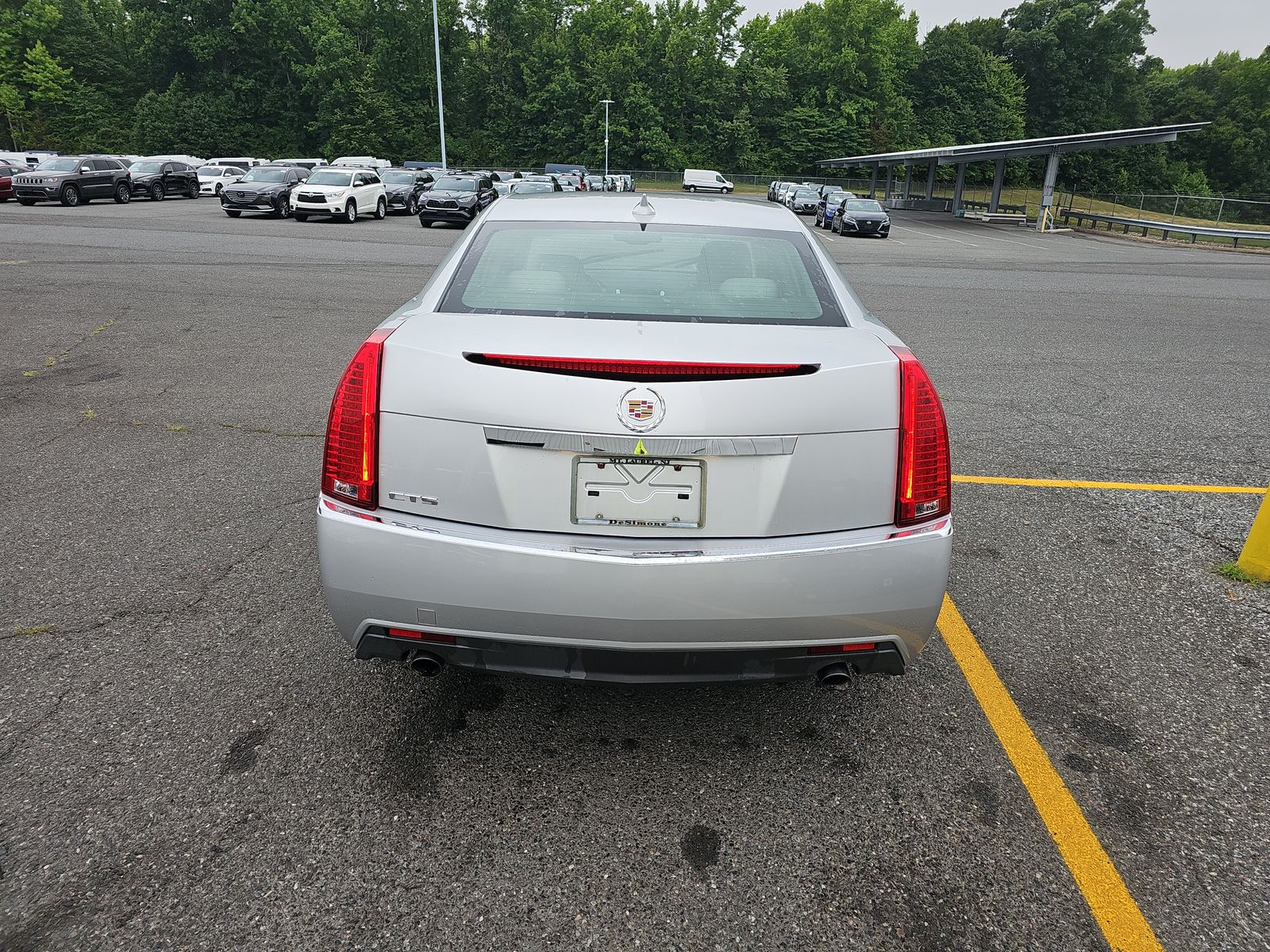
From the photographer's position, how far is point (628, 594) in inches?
88.6

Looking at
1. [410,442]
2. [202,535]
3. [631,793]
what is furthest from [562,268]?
[202,535]

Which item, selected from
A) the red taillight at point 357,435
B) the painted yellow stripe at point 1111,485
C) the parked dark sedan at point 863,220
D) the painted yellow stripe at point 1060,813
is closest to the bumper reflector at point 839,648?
the painted yellow stripe at point 1060,813

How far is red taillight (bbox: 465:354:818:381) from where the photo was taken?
2.26m

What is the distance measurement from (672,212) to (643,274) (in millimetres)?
591

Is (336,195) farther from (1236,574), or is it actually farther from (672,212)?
(1236,574)

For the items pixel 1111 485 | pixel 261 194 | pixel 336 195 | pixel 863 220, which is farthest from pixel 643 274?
pixel 863 220

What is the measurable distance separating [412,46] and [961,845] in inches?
3727

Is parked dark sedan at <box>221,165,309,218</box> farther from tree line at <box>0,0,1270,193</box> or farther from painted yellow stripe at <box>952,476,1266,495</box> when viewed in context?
tree line at <box>0,0,1270,193</box>

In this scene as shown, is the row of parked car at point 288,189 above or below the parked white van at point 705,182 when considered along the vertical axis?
below

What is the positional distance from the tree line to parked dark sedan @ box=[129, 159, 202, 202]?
45.1 m

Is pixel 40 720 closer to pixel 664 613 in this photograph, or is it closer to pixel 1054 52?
pixel 664 613

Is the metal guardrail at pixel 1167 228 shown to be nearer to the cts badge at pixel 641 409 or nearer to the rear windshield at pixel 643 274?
the rear windshield at pixel 643 274

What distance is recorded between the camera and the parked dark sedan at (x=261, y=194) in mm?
25703

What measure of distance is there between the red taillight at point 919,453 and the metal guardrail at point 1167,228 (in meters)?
37.9
